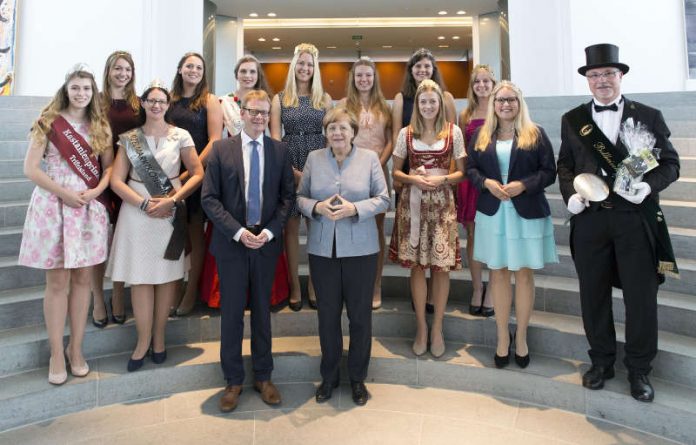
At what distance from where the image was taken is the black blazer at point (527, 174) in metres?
2.70

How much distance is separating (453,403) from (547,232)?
1.17 meters

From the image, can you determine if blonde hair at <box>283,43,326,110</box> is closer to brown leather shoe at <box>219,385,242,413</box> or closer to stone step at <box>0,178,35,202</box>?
brown leather shoe at <box>219,385,242,413</box>

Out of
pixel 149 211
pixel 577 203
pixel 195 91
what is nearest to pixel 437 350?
pixel 577 203

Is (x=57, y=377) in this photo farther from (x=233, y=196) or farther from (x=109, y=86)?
(x=109, y=86)

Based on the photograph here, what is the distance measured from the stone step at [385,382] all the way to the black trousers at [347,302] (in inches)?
11.8

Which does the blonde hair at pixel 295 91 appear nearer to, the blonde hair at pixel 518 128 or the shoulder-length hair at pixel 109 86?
the shoulder-length hair at pixel 109 86

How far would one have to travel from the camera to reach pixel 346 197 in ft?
8.80

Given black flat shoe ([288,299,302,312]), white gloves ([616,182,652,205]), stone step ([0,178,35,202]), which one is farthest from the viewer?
stone step ([0,178,35,202])

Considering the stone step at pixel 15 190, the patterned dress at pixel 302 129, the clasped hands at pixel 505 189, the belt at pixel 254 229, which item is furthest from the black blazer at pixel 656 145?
the stone step at pixel 15 190

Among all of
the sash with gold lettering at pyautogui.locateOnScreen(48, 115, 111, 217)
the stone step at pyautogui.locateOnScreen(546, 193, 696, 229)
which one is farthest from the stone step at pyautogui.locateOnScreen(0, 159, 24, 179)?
the stone step at pyautogui.locateOnScreen(546, 193, 696, 229)

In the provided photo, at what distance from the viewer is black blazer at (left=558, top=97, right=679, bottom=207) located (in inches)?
93.2

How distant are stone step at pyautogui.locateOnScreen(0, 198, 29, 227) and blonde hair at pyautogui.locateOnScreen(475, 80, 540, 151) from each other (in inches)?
140

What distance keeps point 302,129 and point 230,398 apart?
5.92ft

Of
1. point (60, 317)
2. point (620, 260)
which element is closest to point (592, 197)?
point (620, 260)
